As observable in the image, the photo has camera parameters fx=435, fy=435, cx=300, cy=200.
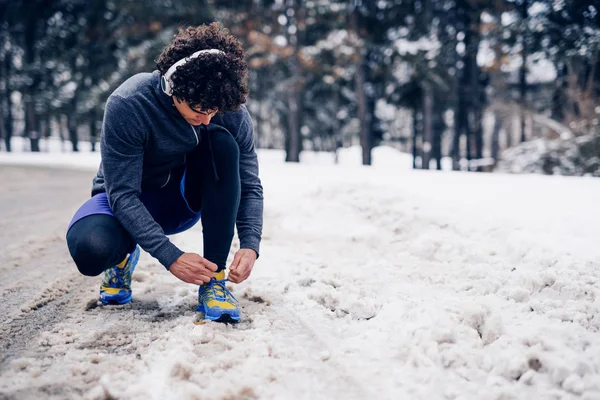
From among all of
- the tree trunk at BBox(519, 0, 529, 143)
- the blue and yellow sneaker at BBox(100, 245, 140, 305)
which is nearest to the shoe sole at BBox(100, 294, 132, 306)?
the blue and yellow sneaker at BBox(100, 245, 140, 305)

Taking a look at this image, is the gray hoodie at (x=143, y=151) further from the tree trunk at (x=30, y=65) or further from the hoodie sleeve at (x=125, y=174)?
the tree trunk at (x=30, y=65)

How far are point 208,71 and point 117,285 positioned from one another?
3.78 ft

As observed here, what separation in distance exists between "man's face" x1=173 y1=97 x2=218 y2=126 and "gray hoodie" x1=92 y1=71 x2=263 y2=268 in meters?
0.05

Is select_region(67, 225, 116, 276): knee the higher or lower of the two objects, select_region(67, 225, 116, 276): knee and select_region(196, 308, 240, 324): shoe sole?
the higher

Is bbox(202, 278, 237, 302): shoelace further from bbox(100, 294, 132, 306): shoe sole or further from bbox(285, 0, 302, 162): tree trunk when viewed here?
bbox(285, 0, 302, 162): tree trunk

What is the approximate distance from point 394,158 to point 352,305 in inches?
1001

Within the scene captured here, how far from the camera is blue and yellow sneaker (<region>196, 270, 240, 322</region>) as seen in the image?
6.08ft

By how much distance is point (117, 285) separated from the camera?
2.12 metres

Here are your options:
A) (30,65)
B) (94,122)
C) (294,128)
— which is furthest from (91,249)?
(30,65)

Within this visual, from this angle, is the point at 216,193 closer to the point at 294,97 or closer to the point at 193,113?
the point at 193,113

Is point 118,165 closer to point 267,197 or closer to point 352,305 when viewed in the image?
point 352,305

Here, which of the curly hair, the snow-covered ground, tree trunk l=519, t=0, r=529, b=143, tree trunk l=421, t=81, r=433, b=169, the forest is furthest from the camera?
tree trunk l=421, t=81, r=433, b=169

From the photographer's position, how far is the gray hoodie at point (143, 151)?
173 centimetres

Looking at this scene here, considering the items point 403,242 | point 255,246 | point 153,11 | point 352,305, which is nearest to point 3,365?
point 255,246
